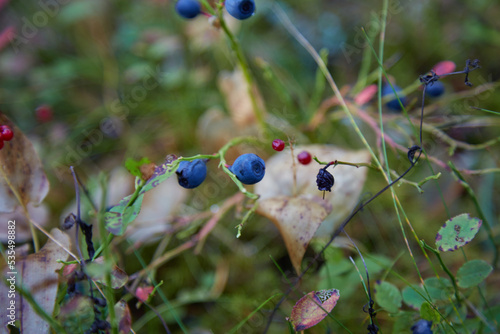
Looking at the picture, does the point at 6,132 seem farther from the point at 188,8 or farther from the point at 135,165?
the point at 188,8

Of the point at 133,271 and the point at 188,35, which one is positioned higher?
the point at 188,35

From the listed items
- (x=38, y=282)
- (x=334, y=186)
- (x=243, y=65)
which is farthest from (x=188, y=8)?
(x=38, y=282)

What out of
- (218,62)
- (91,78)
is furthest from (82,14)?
(218,62)

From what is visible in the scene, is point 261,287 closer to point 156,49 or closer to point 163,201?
point 163,201

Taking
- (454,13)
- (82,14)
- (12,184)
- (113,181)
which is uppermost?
(82,14)

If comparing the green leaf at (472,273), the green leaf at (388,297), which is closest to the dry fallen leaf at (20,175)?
the green leaf at (388,297)

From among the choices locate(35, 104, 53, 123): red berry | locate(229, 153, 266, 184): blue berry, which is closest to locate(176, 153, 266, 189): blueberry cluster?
locate(229, 153, 266, 184): blue berry

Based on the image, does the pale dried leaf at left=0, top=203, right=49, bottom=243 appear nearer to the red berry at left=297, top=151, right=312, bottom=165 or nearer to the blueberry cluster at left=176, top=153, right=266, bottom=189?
the blueberry cluster at left=176, top=153, right=266, bottom=189
